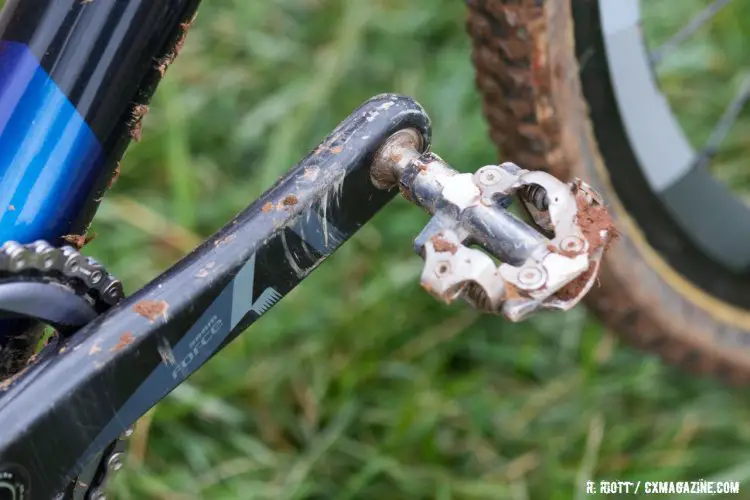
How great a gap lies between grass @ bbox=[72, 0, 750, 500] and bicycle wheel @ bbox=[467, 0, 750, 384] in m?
0.13

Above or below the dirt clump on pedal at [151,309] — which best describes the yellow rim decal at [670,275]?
above

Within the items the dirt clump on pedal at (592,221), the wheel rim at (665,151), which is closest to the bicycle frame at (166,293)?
the dirt clump on pedal at (592,221)

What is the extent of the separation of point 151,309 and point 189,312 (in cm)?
2

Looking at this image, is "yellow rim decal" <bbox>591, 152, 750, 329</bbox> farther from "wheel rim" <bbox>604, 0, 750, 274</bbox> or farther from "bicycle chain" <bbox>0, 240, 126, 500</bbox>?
"bicycle chain" <bbox>0, 240, 126, 500</bbox>

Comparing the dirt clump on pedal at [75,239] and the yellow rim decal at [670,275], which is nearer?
the dirt clump on pedal at [75,239]

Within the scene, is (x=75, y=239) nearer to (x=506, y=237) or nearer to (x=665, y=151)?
(x=506, y=237)

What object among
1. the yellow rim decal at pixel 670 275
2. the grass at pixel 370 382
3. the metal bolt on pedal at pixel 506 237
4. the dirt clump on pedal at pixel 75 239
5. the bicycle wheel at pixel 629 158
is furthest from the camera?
the grass at pixel 370 382

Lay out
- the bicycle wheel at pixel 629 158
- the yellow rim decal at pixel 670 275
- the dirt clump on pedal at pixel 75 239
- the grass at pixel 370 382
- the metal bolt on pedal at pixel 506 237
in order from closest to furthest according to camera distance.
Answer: the metal bolt on pedal at pixel 506 237
the dirt clump on pedal at pixel 75 239
the bicycle wheel at pixel 629 158
the yellow rim decal at pixel 670 275
the grass at pixel 370 382

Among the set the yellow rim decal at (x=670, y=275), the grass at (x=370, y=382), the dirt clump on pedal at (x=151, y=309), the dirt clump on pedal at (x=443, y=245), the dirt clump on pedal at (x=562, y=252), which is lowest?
the grass at (x=370, y=382)

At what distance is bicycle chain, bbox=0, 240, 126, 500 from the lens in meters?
0.51

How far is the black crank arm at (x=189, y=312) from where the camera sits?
1.63ft

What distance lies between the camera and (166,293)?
524 millimetres

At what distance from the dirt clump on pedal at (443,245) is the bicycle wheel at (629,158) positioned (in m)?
0.28

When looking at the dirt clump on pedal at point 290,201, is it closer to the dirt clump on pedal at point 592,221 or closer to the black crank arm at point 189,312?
the black crank arm at point 189,312
